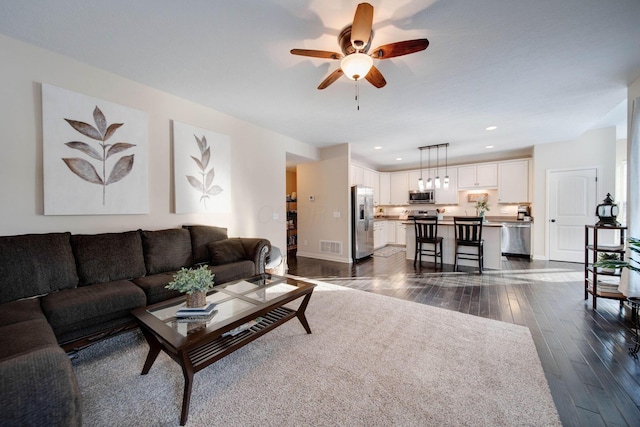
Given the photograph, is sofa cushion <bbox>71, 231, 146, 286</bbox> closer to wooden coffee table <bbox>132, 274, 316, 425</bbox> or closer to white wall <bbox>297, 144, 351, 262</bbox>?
wooden coffee table <bbox>132, 274, 316, 425</bbox>

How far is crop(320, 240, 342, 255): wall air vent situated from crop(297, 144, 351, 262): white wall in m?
0.07

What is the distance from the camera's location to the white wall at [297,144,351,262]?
534 cm

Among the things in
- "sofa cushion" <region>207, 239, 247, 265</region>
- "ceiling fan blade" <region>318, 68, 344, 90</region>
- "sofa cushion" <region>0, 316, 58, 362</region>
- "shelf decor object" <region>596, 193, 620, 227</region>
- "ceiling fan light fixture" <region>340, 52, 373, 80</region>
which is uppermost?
"ceiling fan blade" <region>318, 68, 344, 90</region>

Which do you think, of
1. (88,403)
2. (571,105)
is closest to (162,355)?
(88,403)

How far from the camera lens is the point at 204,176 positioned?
11.3 ft

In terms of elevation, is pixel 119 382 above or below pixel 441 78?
below

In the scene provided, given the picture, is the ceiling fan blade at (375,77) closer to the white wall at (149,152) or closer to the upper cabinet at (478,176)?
the white wall at (149,152)

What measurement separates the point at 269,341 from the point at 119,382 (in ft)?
3.37

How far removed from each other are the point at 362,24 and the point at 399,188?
6.44 m

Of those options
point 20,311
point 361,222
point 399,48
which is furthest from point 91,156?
point 361,222

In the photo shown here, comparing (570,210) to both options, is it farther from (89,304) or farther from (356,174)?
(89,304)

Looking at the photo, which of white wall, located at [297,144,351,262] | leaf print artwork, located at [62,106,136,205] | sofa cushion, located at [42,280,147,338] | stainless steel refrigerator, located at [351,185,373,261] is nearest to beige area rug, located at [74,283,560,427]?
sofa cushion, located at [42,280,147,338]

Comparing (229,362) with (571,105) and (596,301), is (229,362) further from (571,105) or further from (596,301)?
(571,105)

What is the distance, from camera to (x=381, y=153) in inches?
248
